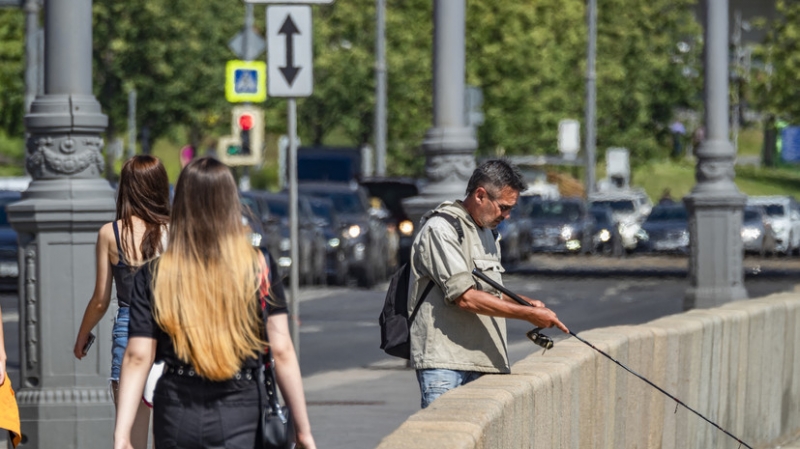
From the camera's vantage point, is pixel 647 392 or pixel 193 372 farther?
pixel 647 392

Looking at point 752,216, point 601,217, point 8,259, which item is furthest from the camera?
point 601,217

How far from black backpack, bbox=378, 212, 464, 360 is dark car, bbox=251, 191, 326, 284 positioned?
19.7 m

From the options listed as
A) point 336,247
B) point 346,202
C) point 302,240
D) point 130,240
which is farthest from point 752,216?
point 130,240

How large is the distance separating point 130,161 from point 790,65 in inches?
2369

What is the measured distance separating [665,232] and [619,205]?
30.8 feet

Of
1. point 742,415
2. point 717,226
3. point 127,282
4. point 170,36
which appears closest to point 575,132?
point 170,36

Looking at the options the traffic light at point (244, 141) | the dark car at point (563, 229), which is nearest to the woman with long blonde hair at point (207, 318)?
the traffic light at point (244, 141)

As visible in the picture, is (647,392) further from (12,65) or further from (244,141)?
(12,65)

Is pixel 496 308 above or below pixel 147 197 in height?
below

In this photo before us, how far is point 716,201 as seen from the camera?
20422mm

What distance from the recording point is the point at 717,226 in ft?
67.4

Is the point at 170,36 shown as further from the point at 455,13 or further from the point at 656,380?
the point at 656,380

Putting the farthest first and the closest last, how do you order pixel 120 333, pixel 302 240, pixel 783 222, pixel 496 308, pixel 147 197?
1. pixel 783 222
2. pixel 302 240
3. pixel 496 308
4. pixel 120 333
5. pixel 147 197

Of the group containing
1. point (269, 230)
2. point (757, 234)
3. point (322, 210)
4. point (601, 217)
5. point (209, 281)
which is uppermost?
point (209, 281)
